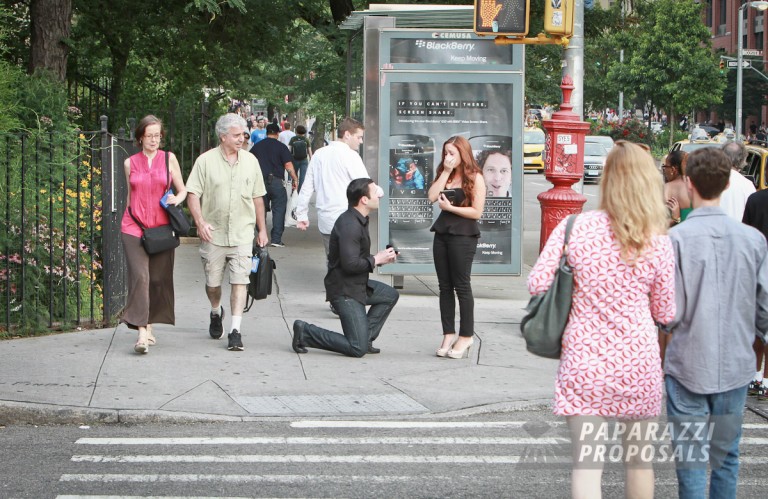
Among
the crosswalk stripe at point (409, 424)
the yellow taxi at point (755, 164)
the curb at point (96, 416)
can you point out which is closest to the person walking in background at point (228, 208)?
the curb at point (96, 416)

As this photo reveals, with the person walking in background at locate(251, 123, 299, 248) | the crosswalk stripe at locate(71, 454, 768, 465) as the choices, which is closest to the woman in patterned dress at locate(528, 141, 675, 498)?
the crosswalk stripe at locate(71, 454, 768, 465)

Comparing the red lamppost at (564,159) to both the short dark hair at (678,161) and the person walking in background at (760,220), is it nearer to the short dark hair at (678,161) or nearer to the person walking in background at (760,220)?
the short dark hair at (678,161)

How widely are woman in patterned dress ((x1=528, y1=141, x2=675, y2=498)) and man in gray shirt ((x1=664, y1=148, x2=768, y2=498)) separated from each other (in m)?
0.11

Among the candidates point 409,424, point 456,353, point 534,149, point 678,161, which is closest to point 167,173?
point 456,353

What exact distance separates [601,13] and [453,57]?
26.3ft

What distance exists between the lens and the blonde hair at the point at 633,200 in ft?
13.6

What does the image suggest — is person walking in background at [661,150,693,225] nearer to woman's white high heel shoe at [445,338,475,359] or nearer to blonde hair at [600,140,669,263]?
woman's white high heel shoe at [445,338,475,359]

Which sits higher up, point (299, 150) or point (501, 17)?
point (501, 17)

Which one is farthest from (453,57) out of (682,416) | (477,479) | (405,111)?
(682,416)

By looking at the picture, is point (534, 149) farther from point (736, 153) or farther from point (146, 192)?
point (146, 192)

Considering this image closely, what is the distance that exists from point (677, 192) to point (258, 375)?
3.21m

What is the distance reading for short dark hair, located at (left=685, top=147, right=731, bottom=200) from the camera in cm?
434

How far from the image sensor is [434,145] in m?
11.8

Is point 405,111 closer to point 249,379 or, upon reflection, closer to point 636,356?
point 249,379
